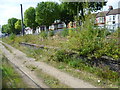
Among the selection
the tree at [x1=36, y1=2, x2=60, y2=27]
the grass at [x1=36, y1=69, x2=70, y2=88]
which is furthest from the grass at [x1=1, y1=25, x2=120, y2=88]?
the tree at [x1=36, y1=2, x2=60, y2=27]

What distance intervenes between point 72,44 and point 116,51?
2089 millimetres

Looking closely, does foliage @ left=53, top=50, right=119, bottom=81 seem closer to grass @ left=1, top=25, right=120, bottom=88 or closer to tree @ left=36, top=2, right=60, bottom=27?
grass @ left=1, top=25, right=120, bottom=88

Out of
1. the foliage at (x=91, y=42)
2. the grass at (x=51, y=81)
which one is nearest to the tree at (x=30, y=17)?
the foliage at (x=91, y=42)

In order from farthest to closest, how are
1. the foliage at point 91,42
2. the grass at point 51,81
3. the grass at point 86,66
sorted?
the foliage at point 91,42
the grass at point 86,66
the grass at point 51,81

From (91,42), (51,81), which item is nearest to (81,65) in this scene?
(91,42)

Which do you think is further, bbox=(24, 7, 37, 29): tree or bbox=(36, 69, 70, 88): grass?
bbox=(24, 7, 37, 29): tree

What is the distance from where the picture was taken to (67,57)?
7168 millimetres

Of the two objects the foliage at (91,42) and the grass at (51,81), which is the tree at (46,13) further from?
the grass at (51,81)

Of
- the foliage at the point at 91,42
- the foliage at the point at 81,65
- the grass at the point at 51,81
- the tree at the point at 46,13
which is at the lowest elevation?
the grass at the point at 51,81

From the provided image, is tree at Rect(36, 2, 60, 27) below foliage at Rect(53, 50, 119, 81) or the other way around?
the other way around

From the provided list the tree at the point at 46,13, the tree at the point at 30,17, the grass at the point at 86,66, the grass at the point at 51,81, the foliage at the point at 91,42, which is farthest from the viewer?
the tree at the point at 30,17

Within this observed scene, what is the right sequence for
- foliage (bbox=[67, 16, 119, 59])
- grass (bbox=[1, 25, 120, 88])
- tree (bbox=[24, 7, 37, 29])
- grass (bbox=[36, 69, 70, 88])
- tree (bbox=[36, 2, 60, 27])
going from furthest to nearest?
tree (bbox=[24, 7, 37, 29])
tree (bbox=[36, 2, 60, 27])
foliage (bbox=[67, 16, 119, 59])
grass (bbox=[1, 25, 120, 88])
grass (bbox=[36, 69, 70, 88])

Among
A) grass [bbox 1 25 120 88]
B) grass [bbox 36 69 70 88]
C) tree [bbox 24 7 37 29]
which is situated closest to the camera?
grass [bbox 36 69 70 88]

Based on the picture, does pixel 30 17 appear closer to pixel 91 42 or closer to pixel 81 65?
pixel 81 65
